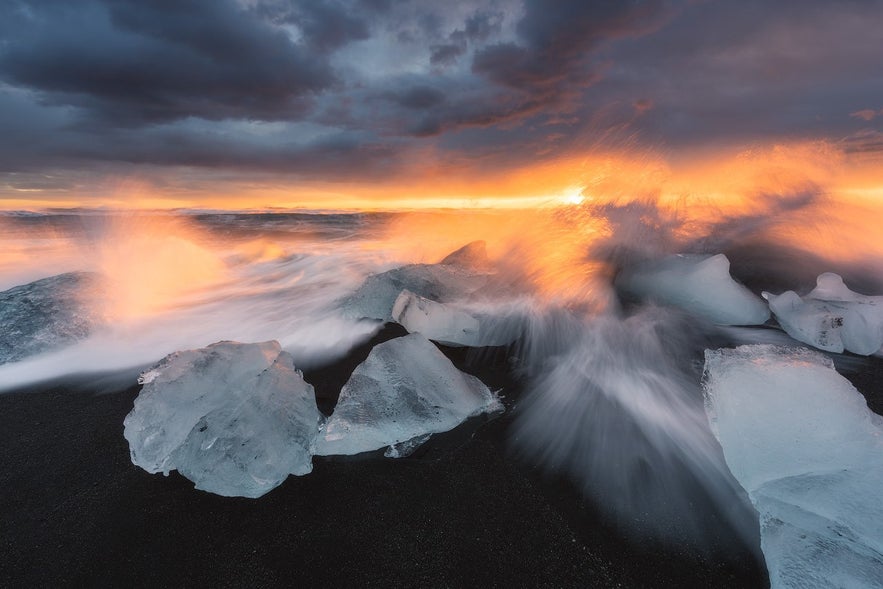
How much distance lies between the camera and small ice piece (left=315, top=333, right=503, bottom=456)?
6.44 feet

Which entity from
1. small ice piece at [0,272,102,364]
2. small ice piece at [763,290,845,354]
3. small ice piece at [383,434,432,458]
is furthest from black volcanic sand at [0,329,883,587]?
small ice piece at [763,290,845,354]

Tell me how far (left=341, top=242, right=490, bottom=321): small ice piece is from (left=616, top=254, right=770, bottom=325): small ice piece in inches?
78.3

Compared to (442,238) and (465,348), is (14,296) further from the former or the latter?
(442,238)

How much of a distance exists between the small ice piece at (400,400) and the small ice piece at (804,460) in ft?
3.95

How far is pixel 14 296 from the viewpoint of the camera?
3.52 meters

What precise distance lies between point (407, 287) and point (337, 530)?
8.75 ft

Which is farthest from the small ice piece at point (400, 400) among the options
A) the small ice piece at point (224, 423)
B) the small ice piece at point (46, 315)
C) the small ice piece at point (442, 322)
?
the small ice piece at point (46, 315)

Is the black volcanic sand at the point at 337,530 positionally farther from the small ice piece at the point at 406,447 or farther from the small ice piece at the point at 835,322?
the small ice piece at the point at 835,322

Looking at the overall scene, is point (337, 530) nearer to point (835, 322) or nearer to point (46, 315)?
point (46, 315)

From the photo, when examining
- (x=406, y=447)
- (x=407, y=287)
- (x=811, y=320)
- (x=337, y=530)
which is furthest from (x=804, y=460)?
(x=407, y=287)

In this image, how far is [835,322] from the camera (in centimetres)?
304

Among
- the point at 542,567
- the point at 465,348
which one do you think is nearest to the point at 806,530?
the point at 542,567

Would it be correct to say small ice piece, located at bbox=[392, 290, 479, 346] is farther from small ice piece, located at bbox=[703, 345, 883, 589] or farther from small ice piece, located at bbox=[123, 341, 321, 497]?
small ice piece, located at bbox=[703, 345, 883, 589]

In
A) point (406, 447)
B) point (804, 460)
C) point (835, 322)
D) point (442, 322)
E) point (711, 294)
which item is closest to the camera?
point (804, 460)
